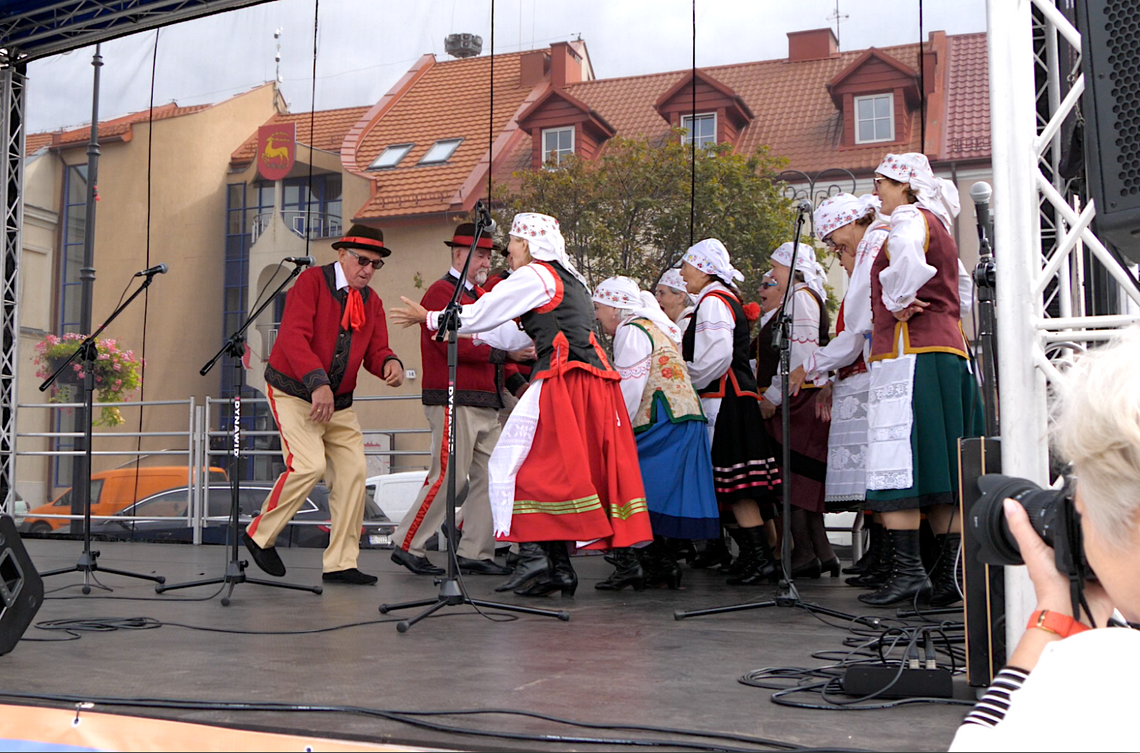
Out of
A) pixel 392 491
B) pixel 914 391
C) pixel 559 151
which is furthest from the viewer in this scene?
pixel 392 491

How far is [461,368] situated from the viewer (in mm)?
5539

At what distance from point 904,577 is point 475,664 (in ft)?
6.36

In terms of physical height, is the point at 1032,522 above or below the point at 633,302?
below

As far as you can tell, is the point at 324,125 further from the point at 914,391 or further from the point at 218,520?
the point at 914,391

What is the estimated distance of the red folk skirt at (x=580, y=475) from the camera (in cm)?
424

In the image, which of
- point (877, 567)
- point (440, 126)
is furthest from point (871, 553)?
point (440, 126)

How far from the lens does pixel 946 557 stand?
14.0 ft

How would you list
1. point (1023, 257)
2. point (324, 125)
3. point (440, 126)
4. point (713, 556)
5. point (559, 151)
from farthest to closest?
point (324, 125) < point (440, 126) < point (559, 151) < point (713, 556) < point (1023, 257)

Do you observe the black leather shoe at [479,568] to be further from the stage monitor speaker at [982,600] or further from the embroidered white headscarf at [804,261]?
the stage monitor speaker at [982,600]

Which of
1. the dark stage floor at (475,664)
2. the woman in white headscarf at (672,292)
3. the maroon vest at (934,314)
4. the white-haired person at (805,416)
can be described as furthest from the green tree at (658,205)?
the dark stage floor at (475,664)

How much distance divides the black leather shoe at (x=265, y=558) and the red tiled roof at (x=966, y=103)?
428 centimetres

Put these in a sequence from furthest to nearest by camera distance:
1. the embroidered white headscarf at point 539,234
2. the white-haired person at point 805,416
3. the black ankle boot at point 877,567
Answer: the white-haired person at point 805,416 → the black ankle boot at point 877,567 → the embroidered white headscarf at point 539,234

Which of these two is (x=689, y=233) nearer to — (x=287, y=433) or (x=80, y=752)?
(x=287, y=433)

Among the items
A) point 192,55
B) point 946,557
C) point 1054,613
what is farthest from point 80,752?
point 192,55
